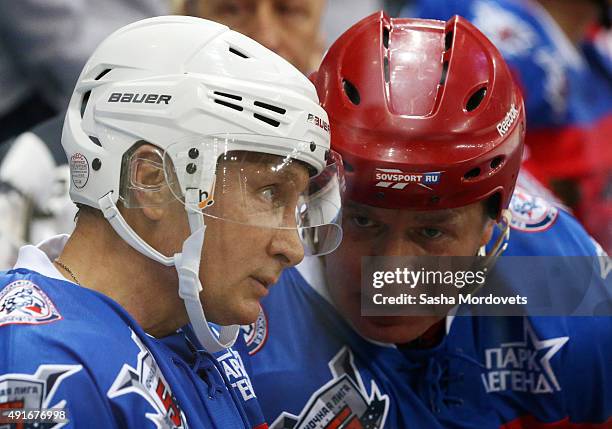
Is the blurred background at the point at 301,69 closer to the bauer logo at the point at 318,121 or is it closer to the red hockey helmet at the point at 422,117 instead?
the red hockey helmet at the point at 422,117

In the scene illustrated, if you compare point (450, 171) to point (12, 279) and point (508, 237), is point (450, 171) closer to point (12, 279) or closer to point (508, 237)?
point (508, 237)

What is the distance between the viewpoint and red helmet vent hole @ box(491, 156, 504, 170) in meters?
2.33

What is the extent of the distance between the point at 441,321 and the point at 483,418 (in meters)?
0.23

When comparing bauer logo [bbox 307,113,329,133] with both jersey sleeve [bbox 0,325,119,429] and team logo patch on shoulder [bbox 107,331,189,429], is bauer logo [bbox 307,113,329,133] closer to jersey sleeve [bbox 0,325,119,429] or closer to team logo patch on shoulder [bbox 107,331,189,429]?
team logo patch on shoulder [bbox 107,331,189,429]

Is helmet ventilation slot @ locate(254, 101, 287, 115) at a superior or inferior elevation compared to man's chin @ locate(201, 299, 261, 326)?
superior

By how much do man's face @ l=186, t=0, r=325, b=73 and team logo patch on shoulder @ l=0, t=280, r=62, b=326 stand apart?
2141 mm

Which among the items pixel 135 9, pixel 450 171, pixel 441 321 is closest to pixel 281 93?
pixel 450 171

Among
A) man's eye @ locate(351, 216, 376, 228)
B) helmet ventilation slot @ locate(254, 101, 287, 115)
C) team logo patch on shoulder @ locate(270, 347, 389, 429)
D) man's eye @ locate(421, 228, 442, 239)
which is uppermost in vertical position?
helmet ventilation slot @ locate(254, 101, 287, 115)

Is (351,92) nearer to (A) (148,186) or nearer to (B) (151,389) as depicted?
(A) (148,186)

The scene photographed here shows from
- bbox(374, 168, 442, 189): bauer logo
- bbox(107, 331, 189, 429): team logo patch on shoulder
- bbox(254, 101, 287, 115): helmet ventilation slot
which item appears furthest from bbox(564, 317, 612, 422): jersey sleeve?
bbox(107, 331, 189, 429): team logo patch on shoulder

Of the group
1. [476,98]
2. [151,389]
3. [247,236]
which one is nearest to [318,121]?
[247,236]

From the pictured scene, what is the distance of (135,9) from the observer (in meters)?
4.98

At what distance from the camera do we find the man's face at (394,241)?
2352 millimetres

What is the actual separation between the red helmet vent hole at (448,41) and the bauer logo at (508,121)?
18cm
